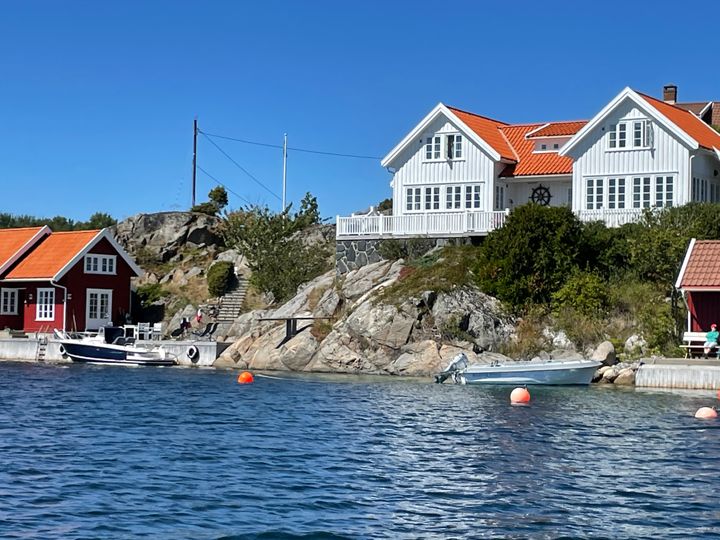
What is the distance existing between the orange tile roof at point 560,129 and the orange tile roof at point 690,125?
5059 mm

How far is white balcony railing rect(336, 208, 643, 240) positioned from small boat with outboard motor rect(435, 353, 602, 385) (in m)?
10.3

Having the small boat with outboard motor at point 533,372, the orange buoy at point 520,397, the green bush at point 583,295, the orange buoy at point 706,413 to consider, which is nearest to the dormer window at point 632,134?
the green bush at point 583,295

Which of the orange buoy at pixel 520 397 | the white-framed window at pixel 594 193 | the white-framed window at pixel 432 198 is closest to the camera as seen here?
the orange buoy at pixel 520 397

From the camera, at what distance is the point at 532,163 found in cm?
5381

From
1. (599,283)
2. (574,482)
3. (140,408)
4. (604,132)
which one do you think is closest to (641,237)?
(599,283)

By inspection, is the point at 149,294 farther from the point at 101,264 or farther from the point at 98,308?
the point at 98,308

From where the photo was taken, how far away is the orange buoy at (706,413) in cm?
3016

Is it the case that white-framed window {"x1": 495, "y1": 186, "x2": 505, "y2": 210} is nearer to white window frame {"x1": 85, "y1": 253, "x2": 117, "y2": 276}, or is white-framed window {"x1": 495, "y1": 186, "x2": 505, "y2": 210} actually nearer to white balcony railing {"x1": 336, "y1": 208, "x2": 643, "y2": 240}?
white balcony railing {"x1": 336, "y1": 208, "x2": 643, "y2": 240}

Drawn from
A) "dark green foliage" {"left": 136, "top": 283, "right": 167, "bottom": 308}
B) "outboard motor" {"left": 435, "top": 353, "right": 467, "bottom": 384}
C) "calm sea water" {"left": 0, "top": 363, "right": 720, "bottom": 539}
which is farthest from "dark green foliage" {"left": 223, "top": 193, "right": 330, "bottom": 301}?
"calm sea water" {"left": 0, "top": 363, "right": 720, "bottom": 539}

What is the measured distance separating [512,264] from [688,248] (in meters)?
7.22

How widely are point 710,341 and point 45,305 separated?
1443 inches

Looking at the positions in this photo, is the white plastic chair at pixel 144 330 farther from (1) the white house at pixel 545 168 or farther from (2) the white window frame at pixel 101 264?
(1) the white house at pixel 545 168

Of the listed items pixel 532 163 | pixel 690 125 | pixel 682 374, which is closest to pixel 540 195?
pixel 532 163

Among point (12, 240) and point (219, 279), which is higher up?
point (12, 240)
